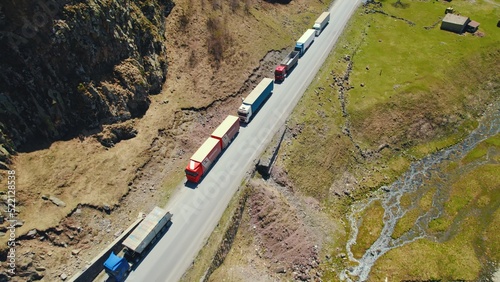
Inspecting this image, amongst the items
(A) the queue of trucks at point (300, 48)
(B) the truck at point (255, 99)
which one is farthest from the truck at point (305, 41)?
(B) the truck at point (255, 99)

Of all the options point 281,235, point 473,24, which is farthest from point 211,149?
point 473,24

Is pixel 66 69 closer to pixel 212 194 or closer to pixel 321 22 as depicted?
pixel 212 194

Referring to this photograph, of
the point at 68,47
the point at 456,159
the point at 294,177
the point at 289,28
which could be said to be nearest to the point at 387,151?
the point at 456,159

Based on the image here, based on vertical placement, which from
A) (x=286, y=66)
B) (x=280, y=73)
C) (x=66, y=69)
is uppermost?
(x=66, y=69)

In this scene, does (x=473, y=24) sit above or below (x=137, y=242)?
below

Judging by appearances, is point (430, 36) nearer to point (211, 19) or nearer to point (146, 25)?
point (211, 19)

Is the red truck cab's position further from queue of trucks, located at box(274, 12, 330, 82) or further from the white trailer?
the white trailer
